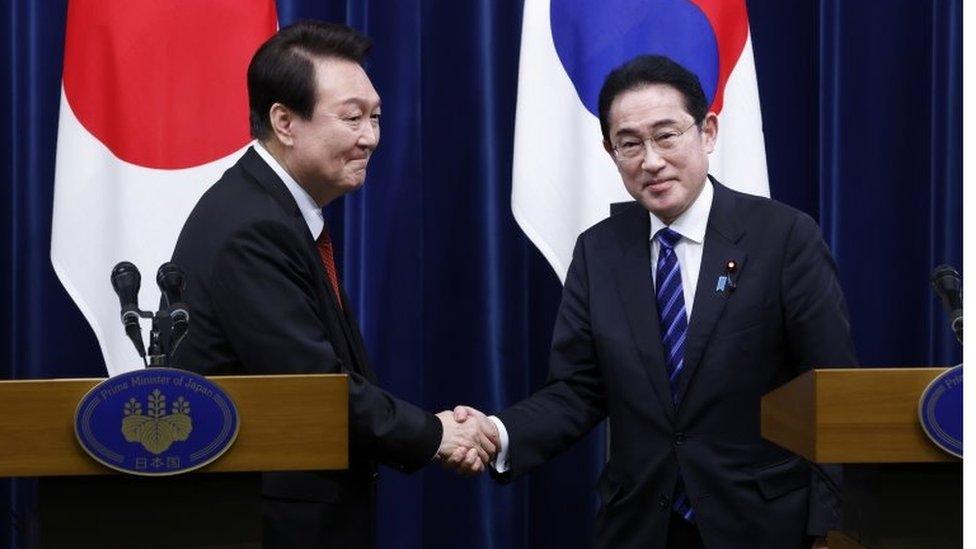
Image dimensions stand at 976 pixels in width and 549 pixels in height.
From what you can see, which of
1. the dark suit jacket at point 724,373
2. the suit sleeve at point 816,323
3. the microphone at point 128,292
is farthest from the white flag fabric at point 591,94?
the microphone at point 128,292

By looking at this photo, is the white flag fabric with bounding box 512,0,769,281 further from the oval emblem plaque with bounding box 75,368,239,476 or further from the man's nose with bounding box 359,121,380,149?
the oval emblem plaque with bounding box 75,368,239,476

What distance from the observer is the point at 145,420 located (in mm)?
1589

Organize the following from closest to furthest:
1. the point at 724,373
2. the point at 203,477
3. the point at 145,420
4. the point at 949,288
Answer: the point at 145,420, the point at 203,477, the point at 949,288, the point at 724,373

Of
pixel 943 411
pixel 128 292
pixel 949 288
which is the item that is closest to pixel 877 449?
pixel 943 411

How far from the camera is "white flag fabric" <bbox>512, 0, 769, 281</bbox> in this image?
3.12 meters

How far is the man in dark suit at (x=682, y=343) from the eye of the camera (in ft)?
7.25

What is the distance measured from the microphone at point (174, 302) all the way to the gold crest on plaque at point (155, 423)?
150 mm

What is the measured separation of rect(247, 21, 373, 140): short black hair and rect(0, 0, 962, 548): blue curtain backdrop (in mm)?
919

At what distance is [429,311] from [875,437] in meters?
1.86

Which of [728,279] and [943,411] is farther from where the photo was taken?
[728,279]

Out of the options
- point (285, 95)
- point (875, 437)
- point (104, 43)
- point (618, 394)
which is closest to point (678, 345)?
point (618, 394)

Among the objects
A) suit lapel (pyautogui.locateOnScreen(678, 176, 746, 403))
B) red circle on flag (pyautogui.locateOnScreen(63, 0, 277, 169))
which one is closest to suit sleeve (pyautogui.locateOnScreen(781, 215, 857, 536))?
suit lapel (pyautogui.locateOnScreen(678, 176, 746, 403))

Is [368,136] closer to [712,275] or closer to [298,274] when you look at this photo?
[298,274]

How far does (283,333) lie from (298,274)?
0.12 meters
